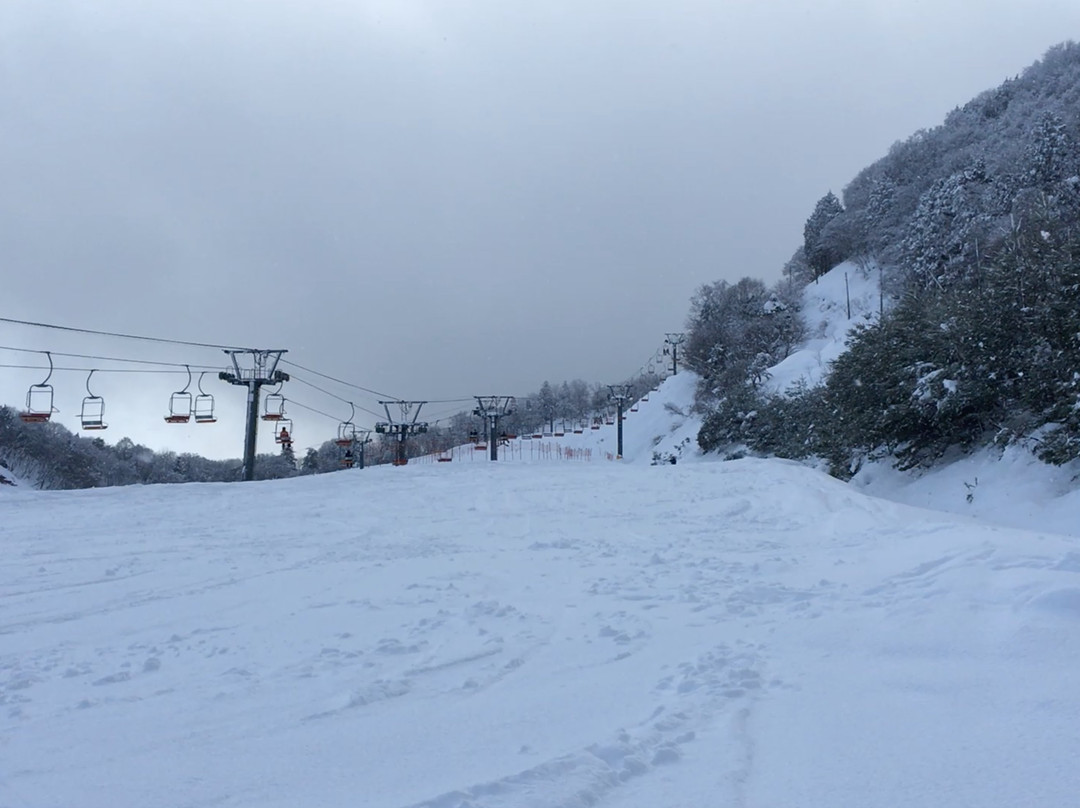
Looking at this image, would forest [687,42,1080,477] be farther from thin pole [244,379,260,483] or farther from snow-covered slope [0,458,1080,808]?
thin pole [244,379,260,483]

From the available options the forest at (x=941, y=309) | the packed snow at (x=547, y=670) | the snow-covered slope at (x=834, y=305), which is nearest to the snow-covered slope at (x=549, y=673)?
the packed snow at (x=547, y=670)

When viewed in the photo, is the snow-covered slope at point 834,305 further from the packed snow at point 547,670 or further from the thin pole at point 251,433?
the packed snow at point 547,670

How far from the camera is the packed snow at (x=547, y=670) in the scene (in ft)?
11.1

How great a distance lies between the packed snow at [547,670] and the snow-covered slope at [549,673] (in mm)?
22

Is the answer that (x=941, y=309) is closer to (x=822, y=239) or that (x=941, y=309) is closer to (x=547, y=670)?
(x=547, y=670)

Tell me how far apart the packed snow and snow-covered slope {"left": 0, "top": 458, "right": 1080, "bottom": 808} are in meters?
0.02

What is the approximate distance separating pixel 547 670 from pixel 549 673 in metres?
0.06

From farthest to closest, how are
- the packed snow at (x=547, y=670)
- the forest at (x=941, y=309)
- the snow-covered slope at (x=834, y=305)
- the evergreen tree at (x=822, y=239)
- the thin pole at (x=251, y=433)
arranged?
the evergreen tree at (x=822, y=239) → the snow-covered slope at (x=834, y=305) → the thin pole at (x=251, y=433) → the forest at (x=941, y=309) → the packed snow at (x=547, y=670)

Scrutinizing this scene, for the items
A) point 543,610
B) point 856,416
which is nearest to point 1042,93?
point 856,416

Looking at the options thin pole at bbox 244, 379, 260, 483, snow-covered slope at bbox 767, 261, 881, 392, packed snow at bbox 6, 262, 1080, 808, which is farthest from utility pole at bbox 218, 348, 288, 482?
snow-covered slope at bbox 767, 261, 881, 392

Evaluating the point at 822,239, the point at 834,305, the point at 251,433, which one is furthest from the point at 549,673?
the point at 822,239

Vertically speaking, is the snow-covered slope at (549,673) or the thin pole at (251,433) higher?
the thin pole at (251,433)

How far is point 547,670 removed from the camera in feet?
16.5

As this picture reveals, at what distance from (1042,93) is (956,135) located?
6.66 m
